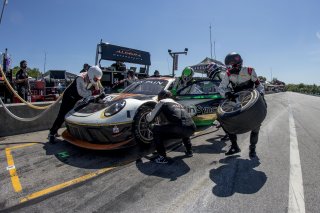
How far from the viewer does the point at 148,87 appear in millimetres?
6055

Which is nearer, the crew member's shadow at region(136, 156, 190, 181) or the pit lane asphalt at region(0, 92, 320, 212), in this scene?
the pit lane asphalt at region(0, 92, 320, 212)

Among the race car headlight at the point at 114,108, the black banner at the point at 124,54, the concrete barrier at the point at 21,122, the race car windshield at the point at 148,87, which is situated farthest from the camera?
the black banner at the point at 124,54

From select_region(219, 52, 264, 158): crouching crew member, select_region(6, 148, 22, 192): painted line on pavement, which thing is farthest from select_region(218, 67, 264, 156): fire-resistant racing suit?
select_region(6, 148, 22, 192): painted line on pavement

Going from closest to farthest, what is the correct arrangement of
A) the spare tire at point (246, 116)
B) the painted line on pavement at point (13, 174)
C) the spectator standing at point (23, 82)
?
the painted line on pavement at point (13, 174)
the spare tire at point (246, 116)
the spectator standing at point (23, 82)

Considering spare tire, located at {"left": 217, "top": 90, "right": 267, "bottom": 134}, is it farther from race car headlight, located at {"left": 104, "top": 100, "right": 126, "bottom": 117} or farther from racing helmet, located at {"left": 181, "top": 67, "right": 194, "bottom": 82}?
racing helmet, located at {"left": 181, "top": 67, "right": 194, "bottom": 82}

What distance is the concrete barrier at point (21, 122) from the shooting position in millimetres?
6211

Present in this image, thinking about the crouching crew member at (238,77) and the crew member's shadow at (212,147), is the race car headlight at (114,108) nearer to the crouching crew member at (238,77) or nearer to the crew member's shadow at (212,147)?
the crew member's shadow at (212,147)

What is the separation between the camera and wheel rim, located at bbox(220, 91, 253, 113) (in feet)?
14.6

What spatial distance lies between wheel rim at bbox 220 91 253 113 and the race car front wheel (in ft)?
4.57

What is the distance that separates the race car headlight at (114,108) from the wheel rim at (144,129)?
409 mm

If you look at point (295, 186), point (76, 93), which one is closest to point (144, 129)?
point (76, 93)

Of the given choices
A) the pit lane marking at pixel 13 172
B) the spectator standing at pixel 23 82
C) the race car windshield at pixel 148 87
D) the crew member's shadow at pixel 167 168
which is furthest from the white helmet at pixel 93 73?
the spectator standing at pixel 23 82

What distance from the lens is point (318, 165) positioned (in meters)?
3.98

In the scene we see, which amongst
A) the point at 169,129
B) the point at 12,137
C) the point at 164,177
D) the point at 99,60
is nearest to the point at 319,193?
the point at 164,177
